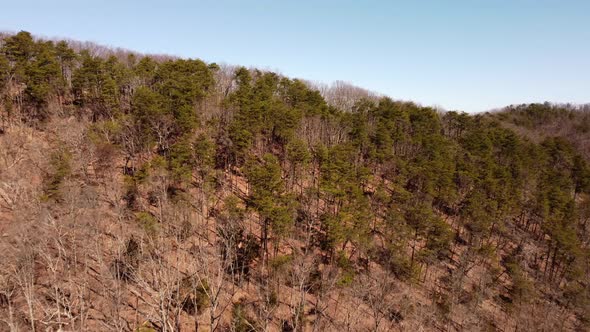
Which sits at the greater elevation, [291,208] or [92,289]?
[291,208]

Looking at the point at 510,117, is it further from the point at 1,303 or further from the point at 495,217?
the point at 1,303

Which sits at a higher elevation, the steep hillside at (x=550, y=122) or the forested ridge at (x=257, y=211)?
the steep hillside at (x=550, y=122)

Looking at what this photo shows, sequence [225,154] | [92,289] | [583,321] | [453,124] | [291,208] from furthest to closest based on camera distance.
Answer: [453,124]
[225,154]
[583,321]
[291,208]
[92,289]

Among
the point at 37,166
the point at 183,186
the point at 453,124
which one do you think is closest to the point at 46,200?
the point at 37,166

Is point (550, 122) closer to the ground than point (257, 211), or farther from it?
farther from it

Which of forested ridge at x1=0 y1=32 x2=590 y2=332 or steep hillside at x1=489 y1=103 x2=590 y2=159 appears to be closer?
forested ridge at x1=0 y1=32 x2=590 y2=332

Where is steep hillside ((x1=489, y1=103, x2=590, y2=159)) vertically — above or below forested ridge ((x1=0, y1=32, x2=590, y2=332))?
above

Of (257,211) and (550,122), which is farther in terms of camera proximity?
(550,122)

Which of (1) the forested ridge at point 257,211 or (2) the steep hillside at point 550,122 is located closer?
(1) the forested ridge at point 257,211
